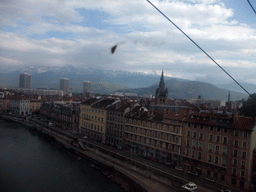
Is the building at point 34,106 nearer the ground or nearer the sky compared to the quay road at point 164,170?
nearer the sky

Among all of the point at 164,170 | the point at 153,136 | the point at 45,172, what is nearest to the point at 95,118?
the point at 153,136

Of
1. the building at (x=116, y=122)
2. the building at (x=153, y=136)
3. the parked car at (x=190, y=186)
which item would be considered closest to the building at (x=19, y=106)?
the building at (x=116, y=122)

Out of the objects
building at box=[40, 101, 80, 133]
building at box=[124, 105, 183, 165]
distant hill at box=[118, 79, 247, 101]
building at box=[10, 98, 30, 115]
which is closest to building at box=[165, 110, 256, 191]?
building at box=[124, 105, 183, 165]

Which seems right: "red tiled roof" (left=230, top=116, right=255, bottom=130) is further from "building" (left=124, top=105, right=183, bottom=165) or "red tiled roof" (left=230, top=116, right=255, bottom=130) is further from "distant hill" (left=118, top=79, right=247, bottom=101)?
"distant hill" (left=118, top=79, right=247, bottom=101)

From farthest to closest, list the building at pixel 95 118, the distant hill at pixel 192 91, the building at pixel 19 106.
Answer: the distant hill at pixel 192 91
the building at pixel 19 106
the building at pixel 95 118

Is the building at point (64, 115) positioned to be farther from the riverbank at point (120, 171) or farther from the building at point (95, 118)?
the riverbank at point (120, 171)

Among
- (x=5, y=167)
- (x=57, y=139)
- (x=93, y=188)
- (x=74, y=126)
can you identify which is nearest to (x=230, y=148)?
(x=93, y=188)

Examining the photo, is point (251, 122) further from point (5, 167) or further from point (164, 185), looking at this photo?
point (5, 167)

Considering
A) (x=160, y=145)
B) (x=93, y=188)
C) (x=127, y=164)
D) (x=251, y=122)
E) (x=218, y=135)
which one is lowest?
(x=93, y=188)

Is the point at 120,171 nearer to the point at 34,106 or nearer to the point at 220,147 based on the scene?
the point at 220,147
